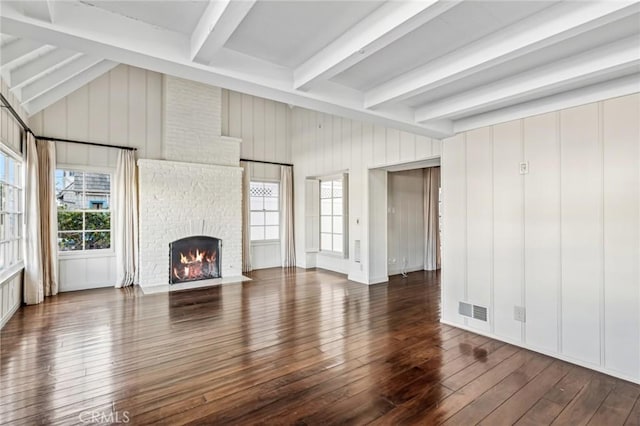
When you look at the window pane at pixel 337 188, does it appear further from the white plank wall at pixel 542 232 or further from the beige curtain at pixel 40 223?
the beige curtain at pixel 40 223

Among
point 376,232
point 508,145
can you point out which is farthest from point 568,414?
point 376,232

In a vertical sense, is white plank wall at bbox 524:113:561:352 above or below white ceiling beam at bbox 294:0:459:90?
below

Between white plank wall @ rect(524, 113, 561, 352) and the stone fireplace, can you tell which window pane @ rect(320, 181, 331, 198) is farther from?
white plank wall @ rect(524, 113, 561, 352)

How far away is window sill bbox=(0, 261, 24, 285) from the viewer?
3893 mm

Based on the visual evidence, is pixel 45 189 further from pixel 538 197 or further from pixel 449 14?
pixel 538 197

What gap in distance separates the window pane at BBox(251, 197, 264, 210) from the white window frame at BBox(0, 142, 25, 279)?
13.7ft

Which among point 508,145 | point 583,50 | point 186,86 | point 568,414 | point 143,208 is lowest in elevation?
point 568,414

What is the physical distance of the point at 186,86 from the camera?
259 inches

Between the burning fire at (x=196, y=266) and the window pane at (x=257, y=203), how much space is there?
1.60 meters

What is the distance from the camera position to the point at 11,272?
4223 mm

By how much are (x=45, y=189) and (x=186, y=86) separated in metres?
3.12

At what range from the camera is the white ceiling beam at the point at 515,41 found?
1765 mm

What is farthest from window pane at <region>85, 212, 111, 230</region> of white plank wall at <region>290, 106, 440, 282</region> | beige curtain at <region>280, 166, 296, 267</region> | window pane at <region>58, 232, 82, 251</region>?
white plank wall at <region>290, 106, 440, 282</region>

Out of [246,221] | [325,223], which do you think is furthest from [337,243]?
[246,221]
